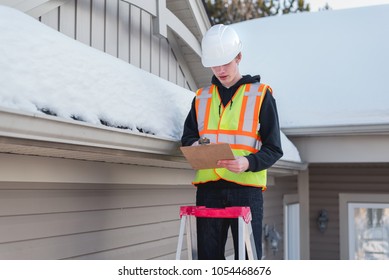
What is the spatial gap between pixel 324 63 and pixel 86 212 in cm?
520

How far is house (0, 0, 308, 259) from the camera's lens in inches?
92.4

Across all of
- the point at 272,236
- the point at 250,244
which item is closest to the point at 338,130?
the point at 272,236

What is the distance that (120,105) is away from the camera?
9.62 ft

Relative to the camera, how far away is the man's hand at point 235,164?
2.72 meters

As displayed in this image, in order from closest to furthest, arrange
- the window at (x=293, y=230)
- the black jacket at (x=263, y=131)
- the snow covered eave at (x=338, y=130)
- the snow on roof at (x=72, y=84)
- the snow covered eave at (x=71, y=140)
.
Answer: the snow covered eave at (x=71, y=140), the snow on roof at (x=72, y=84), the black jacket at (x=263, y=131), the snow covered eave at (x=338, y=130), the window at (x=293, y=230)

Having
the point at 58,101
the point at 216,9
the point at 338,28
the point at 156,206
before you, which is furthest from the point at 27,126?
the point at 216,9

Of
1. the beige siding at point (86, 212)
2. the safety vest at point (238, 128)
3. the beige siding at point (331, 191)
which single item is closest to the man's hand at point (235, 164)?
the safety vest at point (238, 128)

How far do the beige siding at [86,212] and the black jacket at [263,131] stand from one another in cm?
63

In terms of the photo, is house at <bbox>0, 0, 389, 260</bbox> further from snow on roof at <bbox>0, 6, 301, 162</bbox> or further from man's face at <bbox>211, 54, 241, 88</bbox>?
man's face at <bbox>211, 54, 241, 88</bbox>

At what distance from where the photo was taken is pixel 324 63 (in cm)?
764

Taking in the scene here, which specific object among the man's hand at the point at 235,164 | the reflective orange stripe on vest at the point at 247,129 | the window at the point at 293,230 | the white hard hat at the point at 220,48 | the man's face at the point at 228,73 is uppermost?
the white hard hat at the point at 220,48

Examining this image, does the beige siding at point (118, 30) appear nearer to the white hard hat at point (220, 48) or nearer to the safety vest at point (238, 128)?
the white hard hat at point (220, 48)

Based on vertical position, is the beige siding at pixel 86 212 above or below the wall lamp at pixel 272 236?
above
